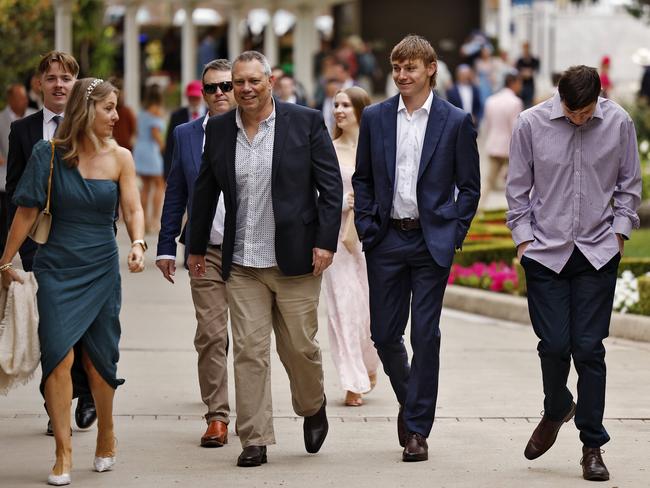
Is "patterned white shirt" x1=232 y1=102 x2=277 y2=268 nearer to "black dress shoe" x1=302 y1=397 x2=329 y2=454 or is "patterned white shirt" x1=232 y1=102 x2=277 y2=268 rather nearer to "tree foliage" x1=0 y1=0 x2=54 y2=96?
"black dress shoe" x1=302 y1=397 x2=329 y2=454

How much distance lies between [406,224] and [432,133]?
41cm

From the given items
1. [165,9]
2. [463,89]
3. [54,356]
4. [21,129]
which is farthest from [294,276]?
[165,9]

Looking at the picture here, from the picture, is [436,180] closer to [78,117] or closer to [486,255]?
[78,117]

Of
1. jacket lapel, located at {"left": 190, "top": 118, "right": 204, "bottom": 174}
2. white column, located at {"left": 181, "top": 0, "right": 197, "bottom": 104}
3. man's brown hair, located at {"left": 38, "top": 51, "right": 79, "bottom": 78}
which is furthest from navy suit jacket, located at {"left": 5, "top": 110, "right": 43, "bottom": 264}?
white column, located at {"left": 181, "top": 0, "right": 197, "bottom": 104}

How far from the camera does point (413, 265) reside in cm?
696

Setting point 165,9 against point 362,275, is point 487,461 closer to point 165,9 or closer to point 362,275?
point 362,275

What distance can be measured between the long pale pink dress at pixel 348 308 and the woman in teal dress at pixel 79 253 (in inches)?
77.0

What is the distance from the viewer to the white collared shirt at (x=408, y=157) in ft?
22.8

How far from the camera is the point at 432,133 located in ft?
22.7

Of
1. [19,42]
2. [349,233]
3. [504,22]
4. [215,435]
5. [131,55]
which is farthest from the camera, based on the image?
[504,22]

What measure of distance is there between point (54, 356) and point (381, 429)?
187cm

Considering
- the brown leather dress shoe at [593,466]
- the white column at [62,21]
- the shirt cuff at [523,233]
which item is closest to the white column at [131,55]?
the white column at [62,21]

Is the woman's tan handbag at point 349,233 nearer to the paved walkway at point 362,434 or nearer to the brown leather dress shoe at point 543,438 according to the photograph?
the paved walkway at point 362,434

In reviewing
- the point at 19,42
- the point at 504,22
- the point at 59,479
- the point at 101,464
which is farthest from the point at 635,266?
the point at 504,22
